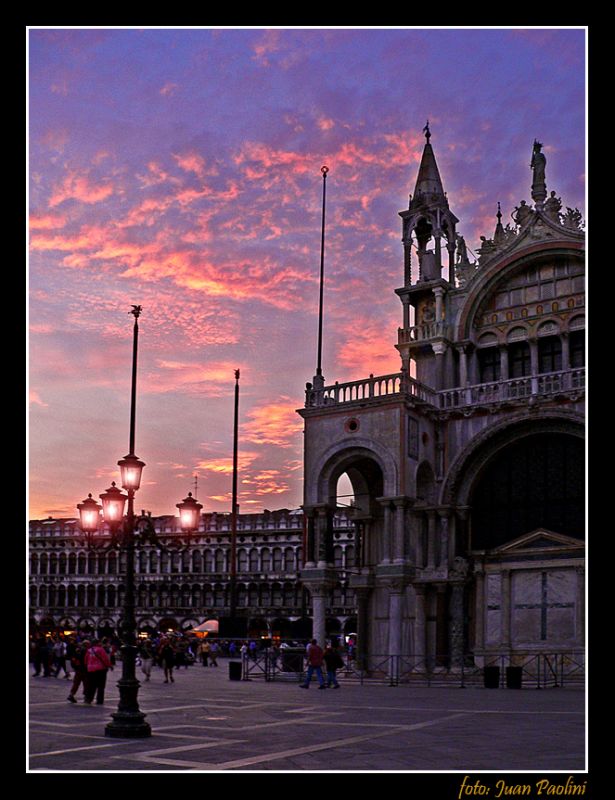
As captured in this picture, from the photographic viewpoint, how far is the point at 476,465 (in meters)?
36.1

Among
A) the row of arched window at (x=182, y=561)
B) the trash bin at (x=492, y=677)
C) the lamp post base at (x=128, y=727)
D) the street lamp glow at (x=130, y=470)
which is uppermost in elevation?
the street lamp glow at (x=130, y=470)

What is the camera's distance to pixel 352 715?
2091cm

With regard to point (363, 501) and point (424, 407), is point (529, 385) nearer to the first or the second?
point (424, 407)

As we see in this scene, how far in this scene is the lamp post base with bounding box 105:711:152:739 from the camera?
1641 cm

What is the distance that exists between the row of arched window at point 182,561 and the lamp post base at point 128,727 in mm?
74132

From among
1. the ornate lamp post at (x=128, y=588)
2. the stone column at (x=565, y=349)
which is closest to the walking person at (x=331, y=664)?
the ornate lamp post at (x=128, y=588)

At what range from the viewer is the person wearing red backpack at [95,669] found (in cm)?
2248

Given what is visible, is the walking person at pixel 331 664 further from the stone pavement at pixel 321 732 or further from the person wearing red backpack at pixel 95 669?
the person wearing red backpack at pixel 95 669

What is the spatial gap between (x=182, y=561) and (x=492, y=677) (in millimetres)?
77820

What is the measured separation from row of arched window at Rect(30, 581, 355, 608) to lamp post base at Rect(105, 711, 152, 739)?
248ft

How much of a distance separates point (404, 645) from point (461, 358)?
35.3 feet
